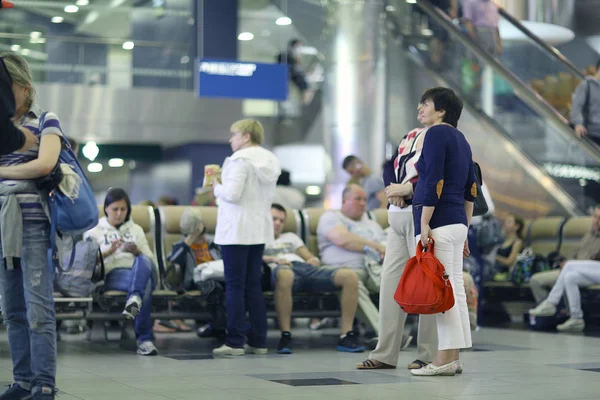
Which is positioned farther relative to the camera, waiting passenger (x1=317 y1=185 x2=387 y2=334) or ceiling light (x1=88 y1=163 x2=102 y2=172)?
ceiling light (x1=88 y1=163 x2=102 y2=172)

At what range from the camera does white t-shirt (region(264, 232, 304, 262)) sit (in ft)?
29.1

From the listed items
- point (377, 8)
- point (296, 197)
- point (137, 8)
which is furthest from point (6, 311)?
point (137, 8)

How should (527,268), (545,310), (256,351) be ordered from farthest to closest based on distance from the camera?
(527,268)
(545,310)
(256,351)

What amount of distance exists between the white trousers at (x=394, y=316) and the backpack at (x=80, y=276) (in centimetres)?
232

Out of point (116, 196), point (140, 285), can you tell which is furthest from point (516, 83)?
point (140, 285)

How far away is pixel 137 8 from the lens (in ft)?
69.4

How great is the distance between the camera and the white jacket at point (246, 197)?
7.67 metres

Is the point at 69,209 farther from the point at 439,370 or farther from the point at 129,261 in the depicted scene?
the point at 129,261

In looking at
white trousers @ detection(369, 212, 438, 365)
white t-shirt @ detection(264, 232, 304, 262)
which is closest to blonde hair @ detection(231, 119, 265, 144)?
white t-shirt @ detection(264, 232, 304, 262)

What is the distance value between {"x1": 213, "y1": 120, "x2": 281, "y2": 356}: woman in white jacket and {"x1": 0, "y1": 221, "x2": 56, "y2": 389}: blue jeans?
2898 mm

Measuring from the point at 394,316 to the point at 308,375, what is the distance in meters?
0.75

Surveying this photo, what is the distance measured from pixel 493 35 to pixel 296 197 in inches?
197

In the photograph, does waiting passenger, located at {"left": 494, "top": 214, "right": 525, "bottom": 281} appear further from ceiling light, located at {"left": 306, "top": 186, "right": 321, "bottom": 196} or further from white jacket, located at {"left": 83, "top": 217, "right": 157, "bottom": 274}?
ceiling light, located at {"left": 306, "top": 186, "right": 321, "bottom": 196}

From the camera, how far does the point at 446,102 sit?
6.44 meters
